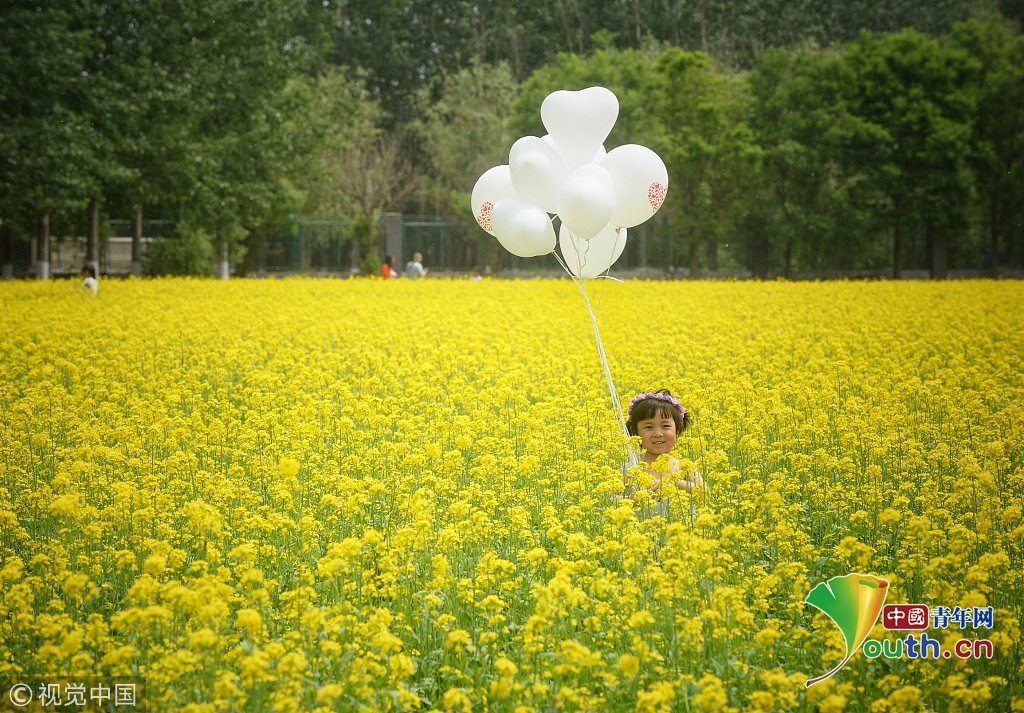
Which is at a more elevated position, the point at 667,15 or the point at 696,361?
the point at 667,15

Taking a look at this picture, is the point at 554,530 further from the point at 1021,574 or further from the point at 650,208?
the point at 650,208

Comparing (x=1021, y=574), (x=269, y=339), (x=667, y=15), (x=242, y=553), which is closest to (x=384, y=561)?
(x=242, y=553)

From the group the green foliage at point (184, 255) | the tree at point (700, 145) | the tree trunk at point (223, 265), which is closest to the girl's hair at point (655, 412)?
the green foliage at point (184, 255)

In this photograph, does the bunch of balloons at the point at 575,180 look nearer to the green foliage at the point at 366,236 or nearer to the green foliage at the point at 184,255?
the green foliage at the point at 184,255

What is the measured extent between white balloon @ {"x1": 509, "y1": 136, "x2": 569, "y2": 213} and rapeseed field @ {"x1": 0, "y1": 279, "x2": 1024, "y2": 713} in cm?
165

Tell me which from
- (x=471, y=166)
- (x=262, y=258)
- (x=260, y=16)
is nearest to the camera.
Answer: (x=260, y=16)

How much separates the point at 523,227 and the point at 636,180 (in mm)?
909

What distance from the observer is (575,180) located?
7.48 meters

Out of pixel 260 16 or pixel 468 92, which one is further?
pixel 468 92

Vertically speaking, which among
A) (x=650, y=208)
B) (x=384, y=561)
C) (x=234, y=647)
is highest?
(x=650, y=208)

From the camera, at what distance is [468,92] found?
2175 inches

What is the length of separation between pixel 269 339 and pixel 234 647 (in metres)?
10.2

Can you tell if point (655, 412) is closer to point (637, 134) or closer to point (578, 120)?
point (578, 120)

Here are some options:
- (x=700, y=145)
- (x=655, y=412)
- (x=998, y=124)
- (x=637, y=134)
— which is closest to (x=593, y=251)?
(x=655, y=412)
